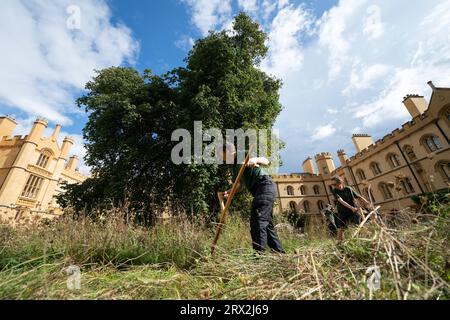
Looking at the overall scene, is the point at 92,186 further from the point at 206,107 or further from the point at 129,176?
the point at 206,107

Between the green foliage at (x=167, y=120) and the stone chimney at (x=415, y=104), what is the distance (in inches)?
913

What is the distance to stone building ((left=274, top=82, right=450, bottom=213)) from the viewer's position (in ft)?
68.6

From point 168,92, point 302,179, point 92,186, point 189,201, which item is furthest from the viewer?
point 302,179

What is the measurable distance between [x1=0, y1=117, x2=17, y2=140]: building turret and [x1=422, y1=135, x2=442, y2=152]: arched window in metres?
53.6

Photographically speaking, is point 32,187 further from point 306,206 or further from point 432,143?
point 432,143

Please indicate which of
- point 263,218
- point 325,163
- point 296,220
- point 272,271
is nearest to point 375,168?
point 325,163

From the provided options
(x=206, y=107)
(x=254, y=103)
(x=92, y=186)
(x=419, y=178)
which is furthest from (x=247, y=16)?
(x=419, y=178)

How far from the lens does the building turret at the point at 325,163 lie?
132ft

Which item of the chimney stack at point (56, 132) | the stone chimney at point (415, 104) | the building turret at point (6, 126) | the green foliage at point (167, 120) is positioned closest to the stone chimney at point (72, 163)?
the chimney stack at point (56, 132)

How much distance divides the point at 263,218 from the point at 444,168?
94.1 ft

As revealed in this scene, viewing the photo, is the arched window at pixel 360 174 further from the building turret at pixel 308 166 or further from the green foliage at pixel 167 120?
the green foliage at pixel 167 120

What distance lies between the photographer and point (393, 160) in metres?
26.5

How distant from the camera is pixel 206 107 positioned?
1063cm
